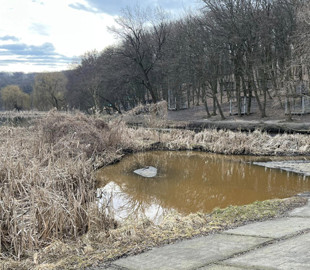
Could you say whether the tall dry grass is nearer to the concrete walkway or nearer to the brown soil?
the concrete walkway

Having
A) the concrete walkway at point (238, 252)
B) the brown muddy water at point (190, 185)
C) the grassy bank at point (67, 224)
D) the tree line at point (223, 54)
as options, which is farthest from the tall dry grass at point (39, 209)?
the tree line at point (223, 54)

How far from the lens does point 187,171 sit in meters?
12.2

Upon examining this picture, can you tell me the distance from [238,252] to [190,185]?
685cm

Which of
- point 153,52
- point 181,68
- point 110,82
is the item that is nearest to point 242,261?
point 181,68

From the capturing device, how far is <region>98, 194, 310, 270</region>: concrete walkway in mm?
2789

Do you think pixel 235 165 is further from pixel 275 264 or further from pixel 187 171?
pixel 275 264

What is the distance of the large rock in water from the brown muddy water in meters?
0.23

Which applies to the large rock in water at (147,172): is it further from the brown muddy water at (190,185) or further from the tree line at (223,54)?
the tree line at (223,54)

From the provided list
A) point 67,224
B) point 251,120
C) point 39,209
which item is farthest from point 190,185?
point 251,120

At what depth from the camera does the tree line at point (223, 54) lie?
21.1m

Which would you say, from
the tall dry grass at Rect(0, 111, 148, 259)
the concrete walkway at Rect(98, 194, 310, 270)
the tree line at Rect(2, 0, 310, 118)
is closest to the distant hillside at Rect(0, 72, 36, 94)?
the tree line at Rect(2, 0, 310, 118)

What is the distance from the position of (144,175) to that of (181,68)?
59.7 ft

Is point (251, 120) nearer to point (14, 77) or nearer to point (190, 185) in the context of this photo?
point (190, 185)

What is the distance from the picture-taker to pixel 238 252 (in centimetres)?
319
